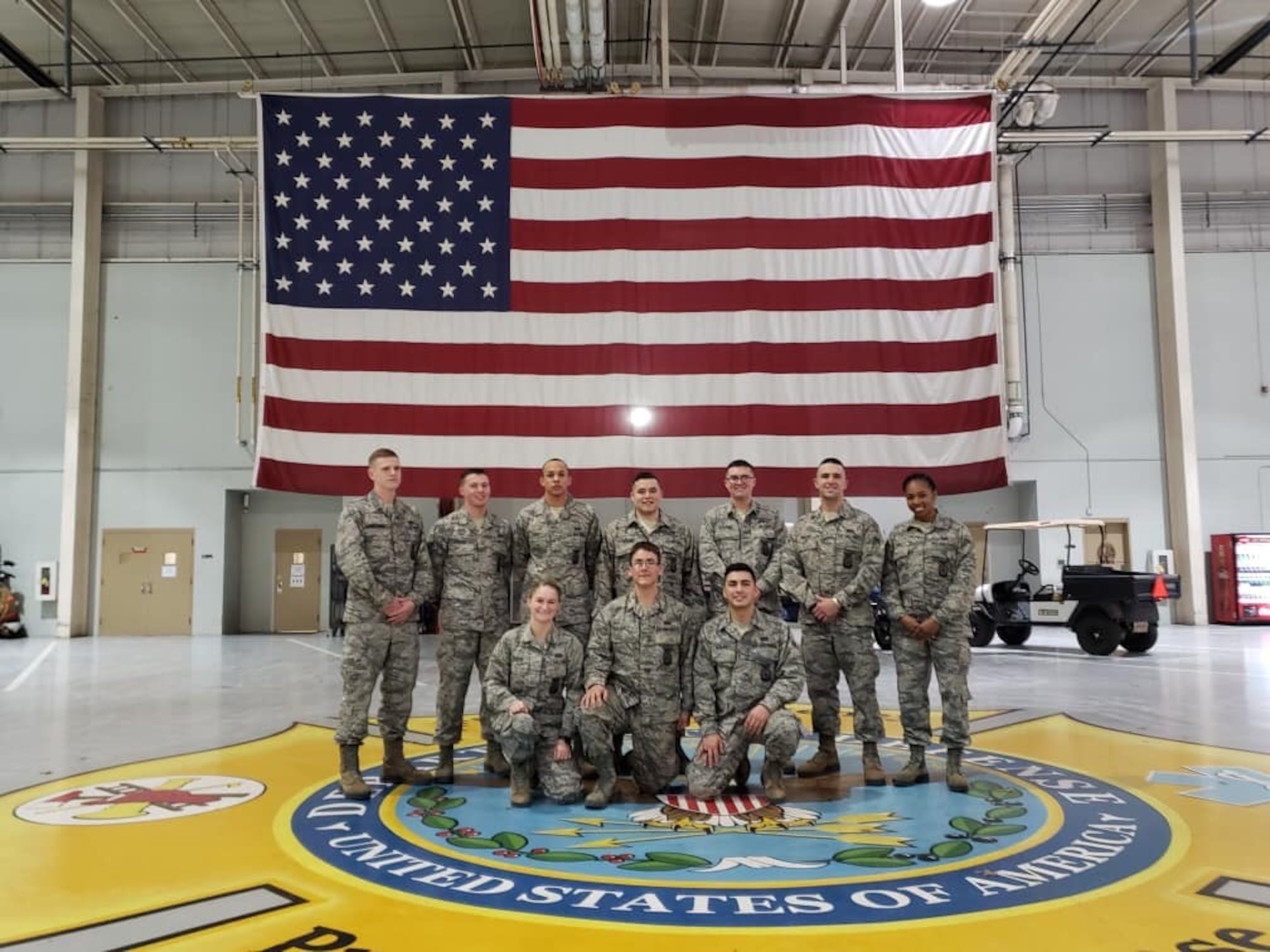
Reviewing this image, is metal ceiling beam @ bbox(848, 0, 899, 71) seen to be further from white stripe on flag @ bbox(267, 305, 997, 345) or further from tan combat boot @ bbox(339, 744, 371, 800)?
tan combat boot @ bbox(339, 744, 371, 800)

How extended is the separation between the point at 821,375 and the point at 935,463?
3.26 feet

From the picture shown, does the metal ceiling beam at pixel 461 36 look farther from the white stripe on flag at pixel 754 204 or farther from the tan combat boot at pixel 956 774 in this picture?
the tan combat boot at pixel 956 774

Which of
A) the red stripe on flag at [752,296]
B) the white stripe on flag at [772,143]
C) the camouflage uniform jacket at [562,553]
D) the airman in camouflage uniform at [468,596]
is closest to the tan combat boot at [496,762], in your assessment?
the airman in camouflage uniform at [468,596]

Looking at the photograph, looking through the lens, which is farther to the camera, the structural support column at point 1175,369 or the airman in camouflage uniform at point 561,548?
the structural support column at point 1175,369

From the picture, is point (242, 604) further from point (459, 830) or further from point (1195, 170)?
point (1195, 170)

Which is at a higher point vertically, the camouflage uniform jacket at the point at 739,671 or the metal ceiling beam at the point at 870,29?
the metal ceiling beam at the point at 870,29

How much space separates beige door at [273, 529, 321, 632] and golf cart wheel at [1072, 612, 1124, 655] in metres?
11.8

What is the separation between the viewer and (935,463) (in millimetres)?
6199

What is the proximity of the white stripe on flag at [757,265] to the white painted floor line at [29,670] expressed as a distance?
6.03 metres

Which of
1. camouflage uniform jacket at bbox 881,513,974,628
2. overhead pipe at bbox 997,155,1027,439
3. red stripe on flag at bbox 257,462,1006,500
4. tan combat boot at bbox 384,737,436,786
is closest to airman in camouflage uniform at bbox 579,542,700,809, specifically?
tan combat boot at bbox 384,737,436,786

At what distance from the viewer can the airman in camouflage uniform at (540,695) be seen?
3.95 metres

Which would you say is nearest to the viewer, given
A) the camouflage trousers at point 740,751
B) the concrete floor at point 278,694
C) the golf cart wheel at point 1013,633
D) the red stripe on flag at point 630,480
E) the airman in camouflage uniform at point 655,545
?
the camouflage trousers at point 740,751

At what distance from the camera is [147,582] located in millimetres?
14664

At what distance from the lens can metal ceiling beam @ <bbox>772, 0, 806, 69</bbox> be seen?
12461 mm
